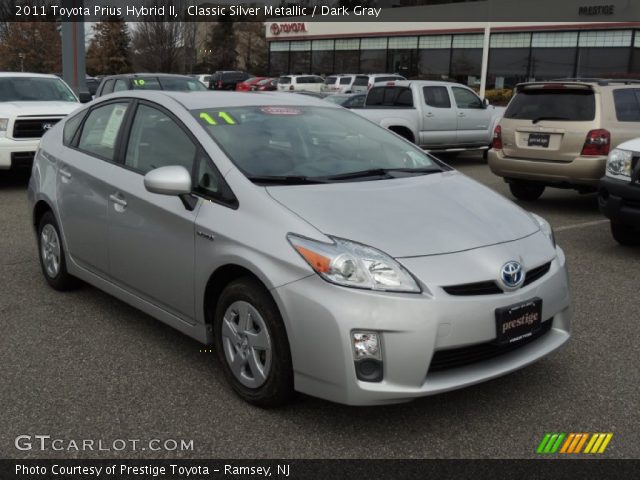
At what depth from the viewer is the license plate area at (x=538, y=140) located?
9398 millimetres

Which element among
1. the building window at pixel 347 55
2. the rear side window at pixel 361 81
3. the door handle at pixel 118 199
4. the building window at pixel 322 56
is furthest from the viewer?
the building window at pixel 322 56

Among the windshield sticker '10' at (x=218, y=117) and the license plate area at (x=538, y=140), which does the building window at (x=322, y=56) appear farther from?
the windshield sticker '10' at (x=218, y=117)

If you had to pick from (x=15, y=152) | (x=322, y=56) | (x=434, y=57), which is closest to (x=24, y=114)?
(x=15, y=152)

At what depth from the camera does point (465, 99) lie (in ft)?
50.6

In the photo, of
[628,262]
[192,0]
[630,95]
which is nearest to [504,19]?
[192,0]

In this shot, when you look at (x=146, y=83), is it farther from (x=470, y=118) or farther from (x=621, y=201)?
(x=621, y=201)

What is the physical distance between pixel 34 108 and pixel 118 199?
297 inches

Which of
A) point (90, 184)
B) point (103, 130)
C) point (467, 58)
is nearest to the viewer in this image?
point (90, 184)

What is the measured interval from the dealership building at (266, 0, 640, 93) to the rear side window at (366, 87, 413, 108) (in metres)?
13.1

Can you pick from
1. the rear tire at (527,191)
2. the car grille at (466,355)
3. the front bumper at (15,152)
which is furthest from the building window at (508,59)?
the car grille at (466,355)

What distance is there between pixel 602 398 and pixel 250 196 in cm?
216

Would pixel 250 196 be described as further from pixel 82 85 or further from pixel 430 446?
pixel 82 85

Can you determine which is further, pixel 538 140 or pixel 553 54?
pixel 553 54

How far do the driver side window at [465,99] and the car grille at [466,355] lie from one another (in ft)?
40.6
